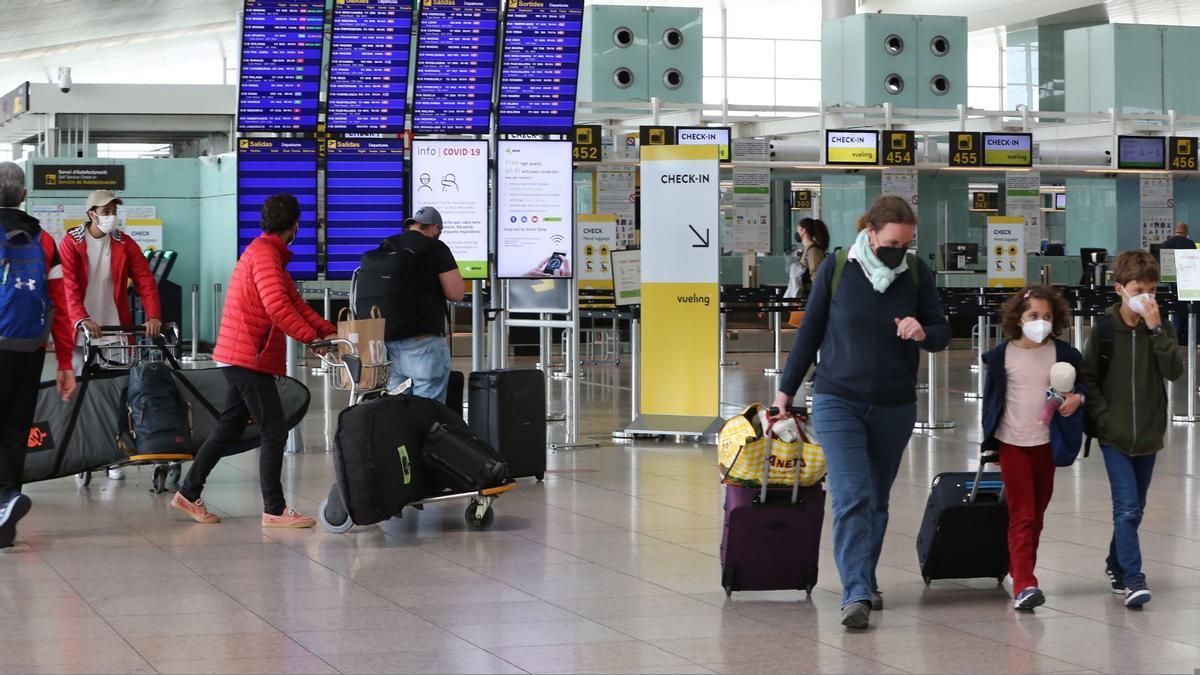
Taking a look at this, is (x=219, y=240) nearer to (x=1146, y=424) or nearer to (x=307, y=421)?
(x=307, y=421)

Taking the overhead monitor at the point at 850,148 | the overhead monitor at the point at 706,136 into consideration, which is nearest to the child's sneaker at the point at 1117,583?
the overhead monitor at the point at 706,136

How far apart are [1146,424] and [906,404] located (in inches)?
38.7

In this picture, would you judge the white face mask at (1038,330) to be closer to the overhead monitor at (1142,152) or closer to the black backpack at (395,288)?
the black backpack at (395,288)

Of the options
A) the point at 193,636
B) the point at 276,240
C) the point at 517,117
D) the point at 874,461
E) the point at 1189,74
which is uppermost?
the point at 1189,74

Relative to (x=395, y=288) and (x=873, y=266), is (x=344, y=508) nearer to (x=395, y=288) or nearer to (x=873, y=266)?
(x=395, y=288)

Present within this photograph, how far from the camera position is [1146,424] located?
5.73 metres

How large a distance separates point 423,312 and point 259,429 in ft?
3.38

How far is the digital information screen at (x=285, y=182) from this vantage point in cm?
1034

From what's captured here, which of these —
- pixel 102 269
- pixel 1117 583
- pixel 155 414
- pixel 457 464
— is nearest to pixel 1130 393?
pixel 1117 583

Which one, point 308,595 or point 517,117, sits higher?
point 517,117

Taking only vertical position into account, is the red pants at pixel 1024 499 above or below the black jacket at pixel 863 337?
below

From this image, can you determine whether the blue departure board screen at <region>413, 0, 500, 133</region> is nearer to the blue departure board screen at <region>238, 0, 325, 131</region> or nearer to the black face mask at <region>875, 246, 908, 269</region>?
the blue departure board screen at <region>238, 0, 325, 131</region>

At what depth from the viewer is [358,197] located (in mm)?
10562

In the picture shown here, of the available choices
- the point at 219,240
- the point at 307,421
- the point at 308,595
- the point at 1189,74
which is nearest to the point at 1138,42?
the point at 1189,74
